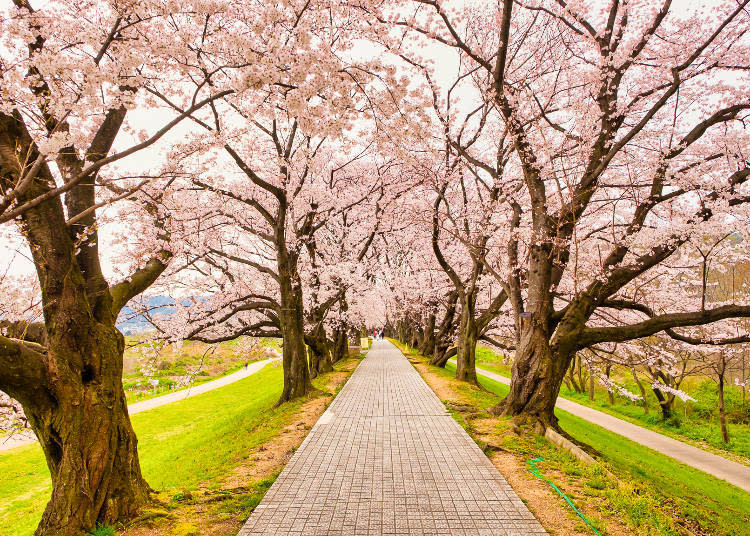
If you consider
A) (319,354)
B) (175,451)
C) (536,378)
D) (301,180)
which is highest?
(301,180)

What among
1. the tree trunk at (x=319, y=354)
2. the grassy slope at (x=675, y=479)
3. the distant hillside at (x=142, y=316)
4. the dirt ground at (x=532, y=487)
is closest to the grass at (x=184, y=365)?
the distant hillside at (x=142, y=316)

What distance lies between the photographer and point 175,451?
44.2ft

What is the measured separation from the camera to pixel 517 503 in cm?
500

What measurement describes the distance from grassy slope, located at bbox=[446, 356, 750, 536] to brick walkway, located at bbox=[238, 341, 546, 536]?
2828mm

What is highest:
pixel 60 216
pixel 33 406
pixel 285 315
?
pixel 60 216

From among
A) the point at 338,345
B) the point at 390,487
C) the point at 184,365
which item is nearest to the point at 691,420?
the point at 338,345

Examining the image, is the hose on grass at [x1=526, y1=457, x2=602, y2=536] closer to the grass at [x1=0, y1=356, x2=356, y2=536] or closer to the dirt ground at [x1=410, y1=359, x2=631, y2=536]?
the dirt ground at [x1=410, y1=359, x2=631, y2=536]

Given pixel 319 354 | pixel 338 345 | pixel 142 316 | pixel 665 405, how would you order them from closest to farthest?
pixel 142 316
pixel 319 354
pixel 665 405
pixel 338 345

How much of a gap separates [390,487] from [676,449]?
1708 cm

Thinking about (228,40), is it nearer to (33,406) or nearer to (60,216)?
(60,216)

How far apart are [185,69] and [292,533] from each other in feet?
18.2

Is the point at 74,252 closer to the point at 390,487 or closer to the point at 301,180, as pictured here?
the point at 390,487

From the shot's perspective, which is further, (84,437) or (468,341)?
(468,341)

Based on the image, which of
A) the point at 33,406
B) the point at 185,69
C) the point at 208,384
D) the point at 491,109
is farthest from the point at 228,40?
the point at 208,384
